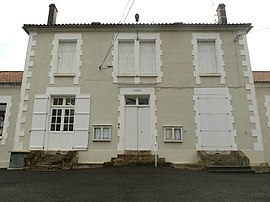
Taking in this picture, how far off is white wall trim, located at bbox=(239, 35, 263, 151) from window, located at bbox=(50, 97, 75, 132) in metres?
6.88

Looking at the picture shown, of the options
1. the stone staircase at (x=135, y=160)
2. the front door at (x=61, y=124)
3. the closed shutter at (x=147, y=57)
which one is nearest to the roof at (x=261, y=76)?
the closed shutter at (x=147, y=57)

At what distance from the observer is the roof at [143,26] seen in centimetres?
1093

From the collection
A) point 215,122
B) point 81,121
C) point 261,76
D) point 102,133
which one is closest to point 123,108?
point 102,133

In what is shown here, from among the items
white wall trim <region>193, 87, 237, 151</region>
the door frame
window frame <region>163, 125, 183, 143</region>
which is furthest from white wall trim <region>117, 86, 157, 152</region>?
white wall trim <region>193, 87, 237, 151</region>

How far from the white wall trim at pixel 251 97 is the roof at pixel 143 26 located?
74cm

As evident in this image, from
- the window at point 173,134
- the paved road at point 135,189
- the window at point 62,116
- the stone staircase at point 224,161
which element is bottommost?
the paved road at point 135,189

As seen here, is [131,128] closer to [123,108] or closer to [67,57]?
[123,108]

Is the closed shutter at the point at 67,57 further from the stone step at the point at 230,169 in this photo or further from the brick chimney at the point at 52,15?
the stone step at the point at 230,169

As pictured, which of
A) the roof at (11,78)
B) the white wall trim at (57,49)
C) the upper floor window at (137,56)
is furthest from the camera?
the roof at (11,78)

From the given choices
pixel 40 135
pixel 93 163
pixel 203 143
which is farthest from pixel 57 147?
pixel 203 143

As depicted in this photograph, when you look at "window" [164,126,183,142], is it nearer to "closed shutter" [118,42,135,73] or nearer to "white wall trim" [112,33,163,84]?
"white wall trim" [112,33,163,84]

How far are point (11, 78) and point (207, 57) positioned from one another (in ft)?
30.0

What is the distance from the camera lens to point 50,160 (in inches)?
356

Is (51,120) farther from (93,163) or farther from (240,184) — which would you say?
(240,184)
